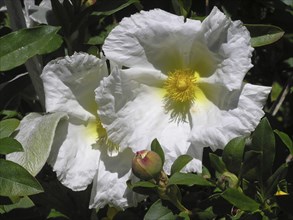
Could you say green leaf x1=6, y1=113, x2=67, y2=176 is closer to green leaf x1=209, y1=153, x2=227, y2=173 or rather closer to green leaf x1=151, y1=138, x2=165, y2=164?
green leaf x1=151, y1=138, x2=165, y2=164

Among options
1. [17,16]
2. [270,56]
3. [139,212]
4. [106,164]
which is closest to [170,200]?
[106,164]

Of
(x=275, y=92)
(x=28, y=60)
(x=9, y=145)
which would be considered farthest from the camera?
(x=275, y=92)

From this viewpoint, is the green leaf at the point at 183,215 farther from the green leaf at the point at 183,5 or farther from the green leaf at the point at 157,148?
the green leaf at the point at 183,5

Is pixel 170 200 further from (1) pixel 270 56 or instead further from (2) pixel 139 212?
(1) pixel 270 56

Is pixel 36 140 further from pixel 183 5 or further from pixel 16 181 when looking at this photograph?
pixel 183 5

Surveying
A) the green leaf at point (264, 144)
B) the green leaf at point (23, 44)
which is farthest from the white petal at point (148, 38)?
the green leaf at point (264, 144)

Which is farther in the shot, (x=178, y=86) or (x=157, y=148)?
(x=178, y=86)

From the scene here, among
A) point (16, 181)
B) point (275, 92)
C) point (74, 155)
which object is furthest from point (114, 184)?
point (275, 92)
